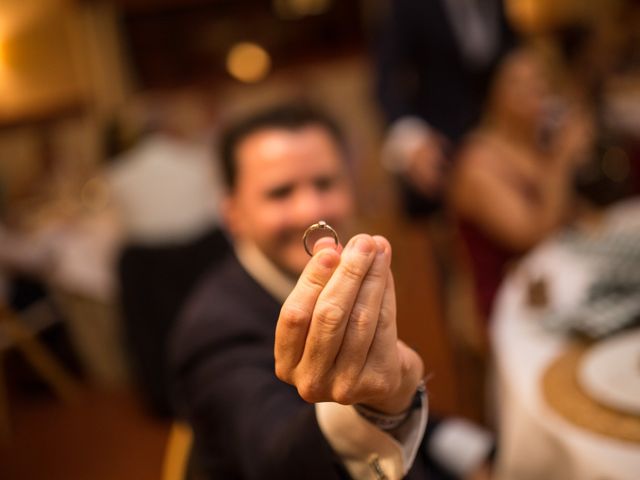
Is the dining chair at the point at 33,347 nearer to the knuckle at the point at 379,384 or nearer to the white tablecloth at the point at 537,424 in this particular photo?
the white tablecloth at the point at 537,424

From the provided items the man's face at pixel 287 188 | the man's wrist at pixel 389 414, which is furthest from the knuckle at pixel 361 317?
the man's face at pixel 287 188

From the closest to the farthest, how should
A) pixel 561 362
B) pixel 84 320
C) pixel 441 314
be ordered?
pixel 561 362 → pixel 441 314 → pixel 84 320

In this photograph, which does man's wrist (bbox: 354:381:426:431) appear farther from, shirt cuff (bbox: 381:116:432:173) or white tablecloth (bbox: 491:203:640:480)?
shirt cuff (bbox: 381:116:432:173)

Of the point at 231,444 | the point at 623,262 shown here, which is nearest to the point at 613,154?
the point at 623,262

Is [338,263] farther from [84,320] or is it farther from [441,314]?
[84,320]

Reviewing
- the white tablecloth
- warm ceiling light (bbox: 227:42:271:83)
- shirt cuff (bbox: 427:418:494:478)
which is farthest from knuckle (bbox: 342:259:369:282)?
warm ceiling light (bbox: 227:42:271:83)

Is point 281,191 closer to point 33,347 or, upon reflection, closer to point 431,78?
point 431,78
